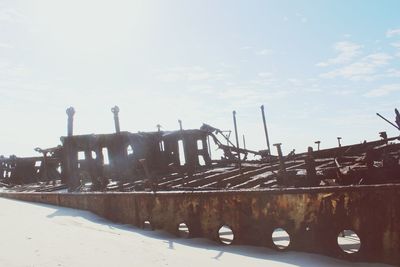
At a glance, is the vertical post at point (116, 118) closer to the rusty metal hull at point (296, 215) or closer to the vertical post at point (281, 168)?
A: the rusty metal hull at point (296, 215)

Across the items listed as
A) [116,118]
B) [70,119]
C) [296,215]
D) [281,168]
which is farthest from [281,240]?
[70,119]

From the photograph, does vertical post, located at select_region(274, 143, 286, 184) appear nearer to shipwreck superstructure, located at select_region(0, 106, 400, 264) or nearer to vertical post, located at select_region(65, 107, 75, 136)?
shipwreck superstructure, located at select_region(0, 106, 400, 264)

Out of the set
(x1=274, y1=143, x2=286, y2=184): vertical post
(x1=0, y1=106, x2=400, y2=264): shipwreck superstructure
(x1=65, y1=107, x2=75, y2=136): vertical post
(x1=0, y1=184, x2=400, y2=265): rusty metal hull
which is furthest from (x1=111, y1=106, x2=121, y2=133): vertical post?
(x1=274, y1=143, x2=286, y2=184): vertical post

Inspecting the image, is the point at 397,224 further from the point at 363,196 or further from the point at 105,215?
the point at 105,215

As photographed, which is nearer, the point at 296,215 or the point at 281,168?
the point at 296,215

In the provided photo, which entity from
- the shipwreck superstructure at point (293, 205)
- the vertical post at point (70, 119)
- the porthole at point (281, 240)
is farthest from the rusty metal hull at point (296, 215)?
the vertical post at point (70, 119)

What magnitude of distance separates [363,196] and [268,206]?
1290 millimetres

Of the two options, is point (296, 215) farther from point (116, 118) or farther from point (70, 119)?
point (70, 119)

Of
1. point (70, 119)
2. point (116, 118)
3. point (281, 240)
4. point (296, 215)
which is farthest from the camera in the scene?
point (116, 118)

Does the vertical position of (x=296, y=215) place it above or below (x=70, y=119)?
below

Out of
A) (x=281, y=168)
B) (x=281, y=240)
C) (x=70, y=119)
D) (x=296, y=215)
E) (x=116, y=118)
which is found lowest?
(x=281, y=240)

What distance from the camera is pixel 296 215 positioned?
5.11m

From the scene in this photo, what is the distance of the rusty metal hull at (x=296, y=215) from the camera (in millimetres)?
4461

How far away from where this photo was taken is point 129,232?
684cm
